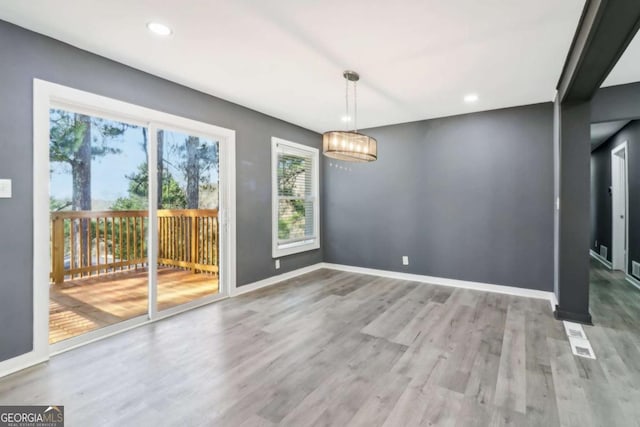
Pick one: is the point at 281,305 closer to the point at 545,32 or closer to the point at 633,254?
the point at 545,32

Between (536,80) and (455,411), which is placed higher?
(536,80)

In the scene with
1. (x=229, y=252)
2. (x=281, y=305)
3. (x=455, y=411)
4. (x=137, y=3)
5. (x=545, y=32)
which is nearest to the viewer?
(x=455, y=411)

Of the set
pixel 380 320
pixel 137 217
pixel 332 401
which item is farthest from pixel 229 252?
pixel 332 401

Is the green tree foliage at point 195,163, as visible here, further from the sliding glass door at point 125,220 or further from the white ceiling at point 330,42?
the white ceiling at point 330,42

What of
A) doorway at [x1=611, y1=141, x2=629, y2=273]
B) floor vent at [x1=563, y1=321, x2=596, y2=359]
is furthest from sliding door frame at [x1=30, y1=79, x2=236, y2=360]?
doorway at [x1=611, y1=141, x2=629, y2=273]

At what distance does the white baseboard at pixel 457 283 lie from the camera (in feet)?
12.8

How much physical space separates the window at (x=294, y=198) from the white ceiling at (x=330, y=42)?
1.37 meters

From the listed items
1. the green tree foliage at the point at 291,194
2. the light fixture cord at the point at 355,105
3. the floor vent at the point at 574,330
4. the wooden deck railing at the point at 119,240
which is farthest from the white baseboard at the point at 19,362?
the floor vent at the point at 574,330

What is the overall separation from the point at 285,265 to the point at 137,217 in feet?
7.28

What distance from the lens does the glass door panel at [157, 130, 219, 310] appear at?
3433 millimetres

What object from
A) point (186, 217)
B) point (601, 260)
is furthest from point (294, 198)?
point (601, 260)

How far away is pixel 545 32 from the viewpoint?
2.29 metres

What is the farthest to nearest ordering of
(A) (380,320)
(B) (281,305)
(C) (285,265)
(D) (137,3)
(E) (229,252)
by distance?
(C) (285,265), (E) (229,252), (B) (281,305), (A) (380,320), (D) (137,3)

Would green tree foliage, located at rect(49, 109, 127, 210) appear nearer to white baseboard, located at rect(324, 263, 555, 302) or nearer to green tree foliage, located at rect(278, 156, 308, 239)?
green tree foliage, located at rect(278, 156, 308, 239)
